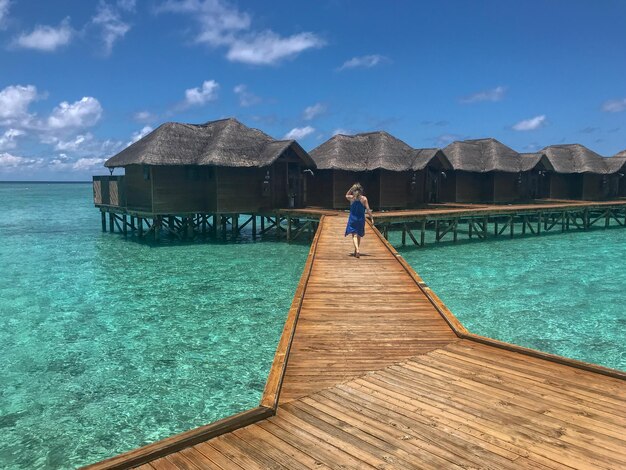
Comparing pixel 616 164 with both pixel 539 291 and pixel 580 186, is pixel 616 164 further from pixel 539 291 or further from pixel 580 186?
pixel 539 291

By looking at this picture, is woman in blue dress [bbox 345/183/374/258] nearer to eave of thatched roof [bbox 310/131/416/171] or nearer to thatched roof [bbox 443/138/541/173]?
eave of thatched roof [bbox 310/131/416/171]

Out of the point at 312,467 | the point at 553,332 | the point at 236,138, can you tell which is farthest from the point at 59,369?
the point at 236,138

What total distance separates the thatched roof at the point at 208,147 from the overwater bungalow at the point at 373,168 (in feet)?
5.76

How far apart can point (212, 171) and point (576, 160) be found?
99.9ft

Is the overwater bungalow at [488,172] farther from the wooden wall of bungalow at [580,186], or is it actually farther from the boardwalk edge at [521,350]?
the boardwalk edge at [521,350]

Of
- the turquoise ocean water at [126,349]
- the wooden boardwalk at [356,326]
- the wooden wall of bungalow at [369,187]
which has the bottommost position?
the turquoise ocean water at [126,349]

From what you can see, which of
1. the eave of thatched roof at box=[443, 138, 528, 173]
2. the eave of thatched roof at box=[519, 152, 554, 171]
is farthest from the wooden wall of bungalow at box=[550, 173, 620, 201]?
the eave of thatched roof at box=[443, 138, 528, 173]

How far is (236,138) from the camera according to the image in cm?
2547

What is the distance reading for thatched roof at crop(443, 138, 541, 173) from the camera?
107ft

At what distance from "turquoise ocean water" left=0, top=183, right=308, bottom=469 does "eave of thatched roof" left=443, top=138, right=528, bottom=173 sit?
18277 mm

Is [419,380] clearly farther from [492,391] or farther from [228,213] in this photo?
[228,213]

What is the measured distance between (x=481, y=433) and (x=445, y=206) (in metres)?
26.0

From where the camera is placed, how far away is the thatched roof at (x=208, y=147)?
2345cm

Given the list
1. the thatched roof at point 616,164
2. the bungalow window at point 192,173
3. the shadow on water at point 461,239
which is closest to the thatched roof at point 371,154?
the shadow on water at point 461,239
